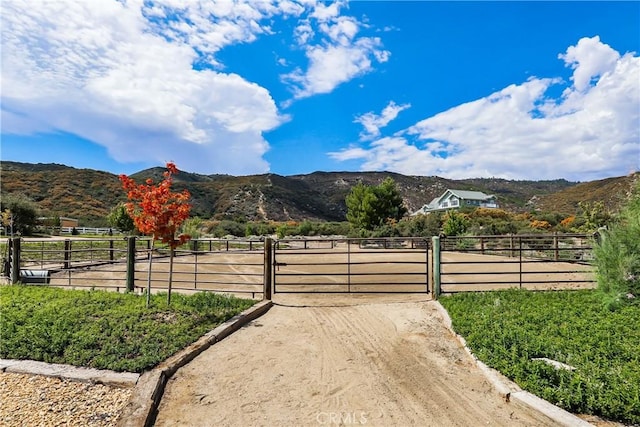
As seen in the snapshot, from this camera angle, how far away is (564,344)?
4570 millimetres

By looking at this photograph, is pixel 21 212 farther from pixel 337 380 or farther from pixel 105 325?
pixel 337 380

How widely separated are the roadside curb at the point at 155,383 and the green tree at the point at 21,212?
96.7 ft

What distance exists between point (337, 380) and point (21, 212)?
1349 inches

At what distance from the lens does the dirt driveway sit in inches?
142

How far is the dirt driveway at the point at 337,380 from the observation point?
142 inches

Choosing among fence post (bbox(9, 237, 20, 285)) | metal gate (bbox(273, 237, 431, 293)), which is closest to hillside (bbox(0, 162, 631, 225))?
fence post (bbox(9, 237, 20, 285))

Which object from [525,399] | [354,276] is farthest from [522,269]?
[525,399]

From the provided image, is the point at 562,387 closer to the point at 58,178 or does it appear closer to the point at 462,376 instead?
the point at 462,376

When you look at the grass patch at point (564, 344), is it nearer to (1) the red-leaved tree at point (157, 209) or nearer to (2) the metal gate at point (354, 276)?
(2) the metal gate at point (354, 276)

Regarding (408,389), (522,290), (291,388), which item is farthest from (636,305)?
(291,388)

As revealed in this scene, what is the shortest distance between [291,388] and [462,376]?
2.04 m

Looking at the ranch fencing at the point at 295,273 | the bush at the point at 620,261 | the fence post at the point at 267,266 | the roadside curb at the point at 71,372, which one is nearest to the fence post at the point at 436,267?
the ranch fencing at the point at 295,273

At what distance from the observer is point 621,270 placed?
633 cm

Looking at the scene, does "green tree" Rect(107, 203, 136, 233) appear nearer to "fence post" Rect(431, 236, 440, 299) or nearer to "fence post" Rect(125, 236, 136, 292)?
"fence post" Rect(125, 236, 136, 292)
